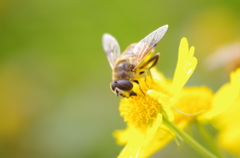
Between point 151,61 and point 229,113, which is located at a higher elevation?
point 151,61

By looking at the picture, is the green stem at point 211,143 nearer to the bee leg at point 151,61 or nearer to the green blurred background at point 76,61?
the bee leg at point 151,61

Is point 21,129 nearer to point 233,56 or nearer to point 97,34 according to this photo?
point 97,34

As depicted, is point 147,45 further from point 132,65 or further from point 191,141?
point 191,141

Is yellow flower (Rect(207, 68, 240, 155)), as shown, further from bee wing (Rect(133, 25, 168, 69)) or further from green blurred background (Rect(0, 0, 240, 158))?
green blurred background (Rect(0, 0, 240, 158))

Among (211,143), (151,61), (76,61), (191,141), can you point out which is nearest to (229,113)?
(211,143)

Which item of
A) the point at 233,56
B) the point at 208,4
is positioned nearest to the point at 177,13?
the point at 208,4

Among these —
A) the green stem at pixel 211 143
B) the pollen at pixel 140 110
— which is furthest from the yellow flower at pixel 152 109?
the green stem at pixel 211 143
